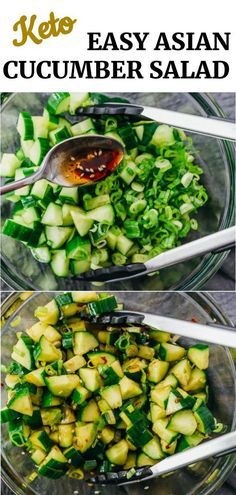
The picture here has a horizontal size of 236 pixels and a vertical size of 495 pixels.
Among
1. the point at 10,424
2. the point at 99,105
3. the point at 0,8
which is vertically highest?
the point at 0,8

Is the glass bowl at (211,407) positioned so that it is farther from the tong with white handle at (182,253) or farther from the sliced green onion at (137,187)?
the sliced green onion at (137,187)

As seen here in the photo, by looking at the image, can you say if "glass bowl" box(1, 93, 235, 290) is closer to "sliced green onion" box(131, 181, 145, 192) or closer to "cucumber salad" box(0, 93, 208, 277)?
"cucumber salad" box(0, 93, 208, 277)

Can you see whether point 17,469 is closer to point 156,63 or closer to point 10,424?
point 10,424

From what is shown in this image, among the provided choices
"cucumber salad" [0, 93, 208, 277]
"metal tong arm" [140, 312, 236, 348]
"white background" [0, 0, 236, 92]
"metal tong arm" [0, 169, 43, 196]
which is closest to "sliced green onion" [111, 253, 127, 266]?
"cucumber salad" [0, 93, 208, 277]

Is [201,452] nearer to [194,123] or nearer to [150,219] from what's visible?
[150,219]

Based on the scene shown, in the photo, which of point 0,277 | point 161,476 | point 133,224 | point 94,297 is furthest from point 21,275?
point 161,476

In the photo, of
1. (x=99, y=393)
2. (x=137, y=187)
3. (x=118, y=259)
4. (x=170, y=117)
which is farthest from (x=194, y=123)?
(x=99, y=393)

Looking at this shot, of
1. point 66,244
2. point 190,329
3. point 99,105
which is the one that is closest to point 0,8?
point 99,105

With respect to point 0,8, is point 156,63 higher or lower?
lower
